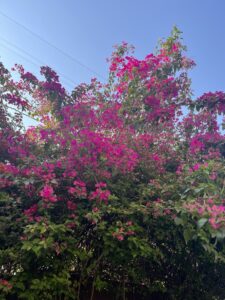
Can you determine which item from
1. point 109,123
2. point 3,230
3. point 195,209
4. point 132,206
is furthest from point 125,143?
point 3,230

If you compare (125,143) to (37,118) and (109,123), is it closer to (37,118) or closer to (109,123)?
(109,123)

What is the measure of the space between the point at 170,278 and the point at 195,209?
1.85m

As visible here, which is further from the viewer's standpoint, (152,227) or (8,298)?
(152,227)

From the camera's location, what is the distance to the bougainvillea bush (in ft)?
9.90

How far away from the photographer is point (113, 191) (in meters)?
3.72

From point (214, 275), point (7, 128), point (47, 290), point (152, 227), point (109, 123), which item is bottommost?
point (47, 290)

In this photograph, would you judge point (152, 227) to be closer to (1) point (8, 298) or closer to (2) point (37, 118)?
(1) point (8, 298)

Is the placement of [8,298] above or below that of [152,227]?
below

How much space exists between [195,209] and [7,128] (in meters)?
3.12

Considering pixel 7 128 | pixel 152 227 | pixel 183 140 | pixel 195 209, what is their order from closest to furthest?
pixel 195 209 → pixel 152 227 → pixel 7 128 → pixel 183 140

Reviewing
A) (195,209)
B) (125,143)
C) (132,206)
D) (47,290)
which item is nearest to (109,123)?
(125,143)

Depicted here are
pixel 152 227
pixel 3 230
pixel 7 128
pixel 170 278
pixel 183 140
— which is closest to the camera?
pixel 3 230

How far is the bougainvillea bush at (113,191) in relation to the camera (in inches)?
119

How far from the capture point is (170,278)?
170 inches
